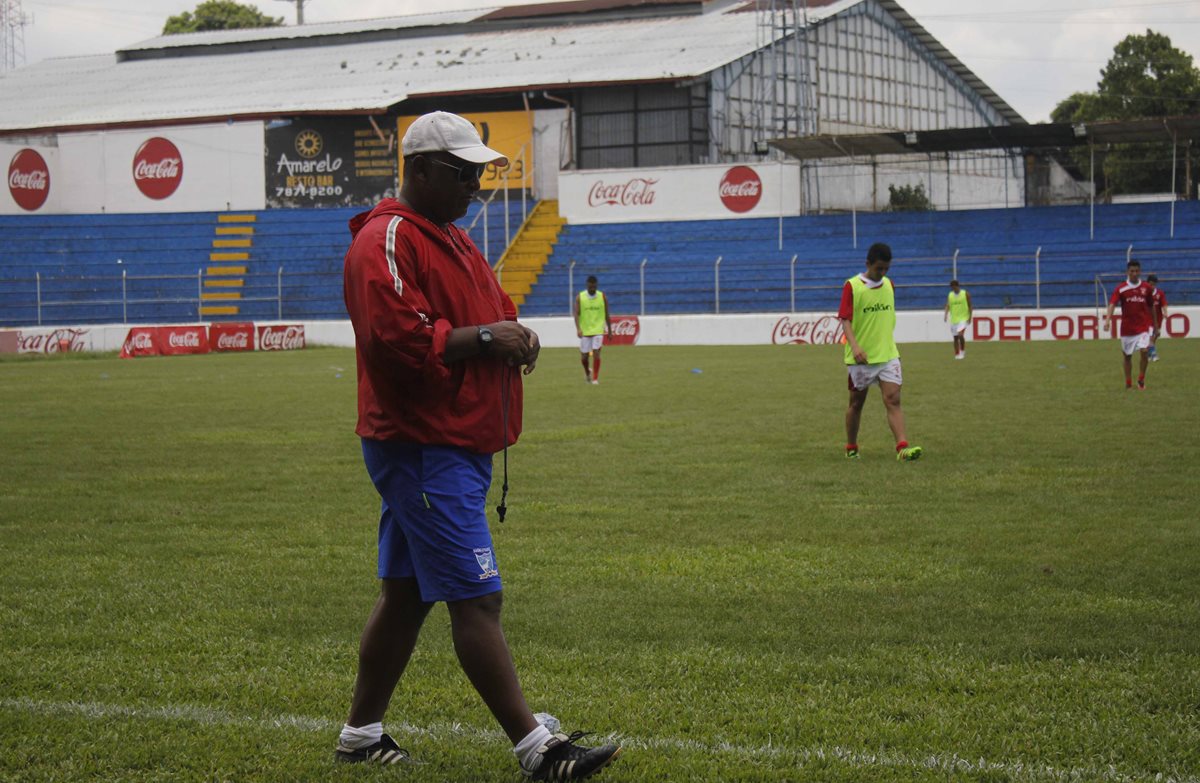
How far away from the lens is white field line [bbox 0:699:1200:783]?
4645mm

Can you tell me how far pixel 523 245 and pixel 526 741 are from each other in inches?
1857

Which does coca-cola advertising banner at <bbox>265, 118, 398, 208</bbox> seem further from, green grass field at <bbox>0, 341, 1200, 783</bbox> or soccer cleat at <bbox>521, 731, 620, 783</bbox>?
soccer cleat at <bbox>521, 731, 620, 783</bbox>

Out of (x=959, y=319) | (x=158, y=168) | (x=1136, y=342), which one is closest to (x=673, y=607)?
(x=1136, y=342)

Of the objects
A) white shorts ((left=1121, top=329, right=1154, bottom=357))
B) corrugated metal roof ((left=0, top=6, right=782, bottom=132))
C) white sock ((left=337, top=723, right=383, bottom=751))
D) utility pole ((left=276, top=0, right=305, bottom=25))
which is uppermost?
utility pole ((left=276, top=0, right=305, bottom=25))

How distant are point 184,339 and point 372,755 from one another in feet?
133

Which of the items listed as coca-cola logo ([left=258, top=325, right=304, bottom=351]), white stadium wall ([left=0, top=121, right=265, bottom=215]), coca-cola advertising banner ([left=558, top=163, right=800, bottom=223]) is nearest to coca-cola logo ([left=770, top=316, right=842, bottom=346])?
coca-cola advertising banner ([left=558, top=163, right=800, bottom=223])

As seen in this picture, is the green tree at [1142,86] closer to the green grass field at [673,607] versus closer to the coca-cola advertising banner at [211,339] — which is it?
the coca-cola advertising banner at [211,339]

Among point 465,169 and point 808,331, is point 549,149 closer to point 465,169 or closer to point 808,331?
point 808,331

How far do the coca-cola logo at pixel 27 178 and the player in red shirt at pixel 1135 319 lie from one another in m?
47.5

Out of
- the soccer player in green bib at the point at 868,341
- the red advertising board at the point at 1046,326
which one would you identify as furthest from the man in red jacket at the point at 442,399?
the red advertising board at the point at 1046,326

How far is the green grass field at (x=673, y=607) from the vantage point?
16.6ft

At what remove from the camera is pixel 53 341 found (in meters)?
43.4

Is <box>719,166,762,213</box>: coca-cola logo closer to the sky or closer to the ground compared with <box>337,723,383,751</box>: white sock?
closer to the sky

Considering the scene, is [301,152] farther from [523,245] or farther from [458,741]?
[458,741]
